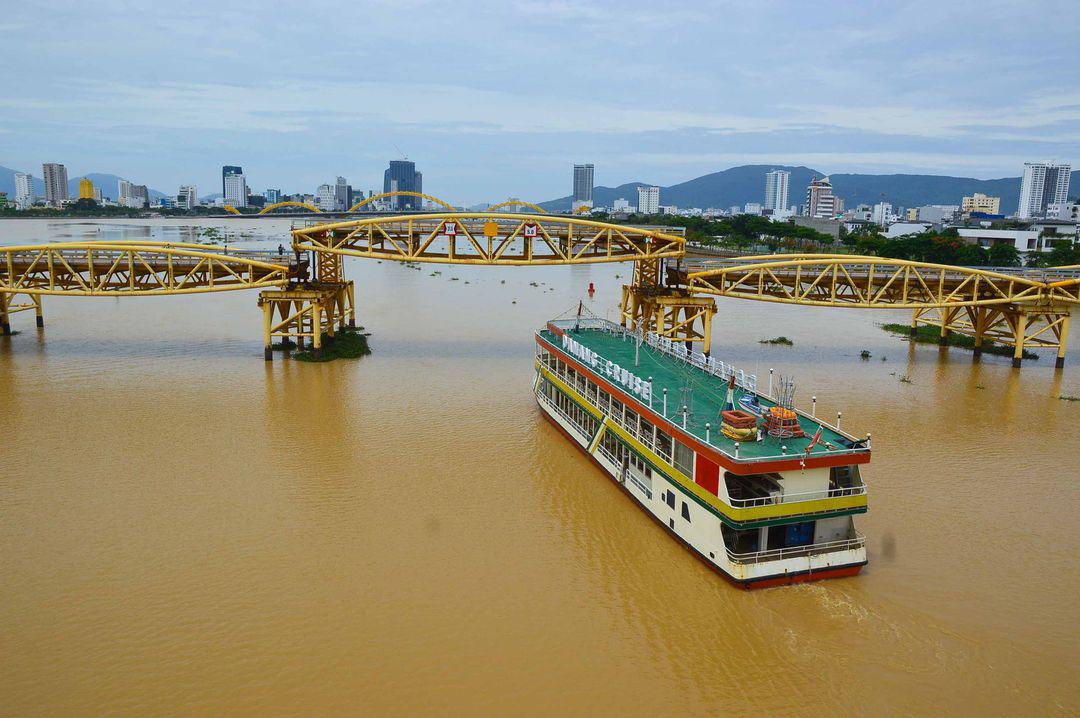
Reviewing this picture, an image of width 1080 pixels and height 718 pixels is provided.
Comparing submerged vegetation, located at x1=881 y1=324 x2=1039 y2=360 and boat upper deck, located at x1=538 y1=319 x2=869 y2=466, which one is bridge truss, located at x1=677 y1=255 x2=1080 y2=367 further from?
boat upper deck, located at x1=538 y1=319 x2=869 y2=466

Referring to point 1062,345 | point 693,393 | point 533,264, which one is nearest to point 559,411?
point 693,393

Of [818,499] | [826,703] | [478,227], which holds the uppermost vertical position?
[478,227]

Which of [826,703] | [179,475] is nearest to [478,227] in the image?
[179,475]

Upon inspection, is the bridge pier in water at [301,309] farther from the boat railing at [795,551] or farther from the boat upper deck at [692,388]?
the boat railing at [795,551]

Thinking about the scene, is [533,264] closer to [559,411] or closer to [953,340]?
[559,411]

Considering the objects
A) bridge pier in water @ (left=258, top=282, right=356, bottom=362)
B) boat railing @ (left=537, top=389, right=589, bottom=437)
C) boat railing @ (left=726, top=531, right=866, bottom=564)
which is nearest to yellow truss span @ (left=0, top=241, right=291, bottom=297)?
bridge pier in water @ (left=258, top=282, right=356, bottom=362)

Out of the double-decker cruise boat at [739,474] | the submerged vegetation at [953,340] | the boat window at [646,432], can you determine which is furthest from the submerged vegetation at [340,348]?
the submerged vegetation at [953,340]

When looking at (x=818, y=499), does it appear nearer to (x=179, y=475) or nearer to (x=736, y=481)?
(x=736, y=481)
